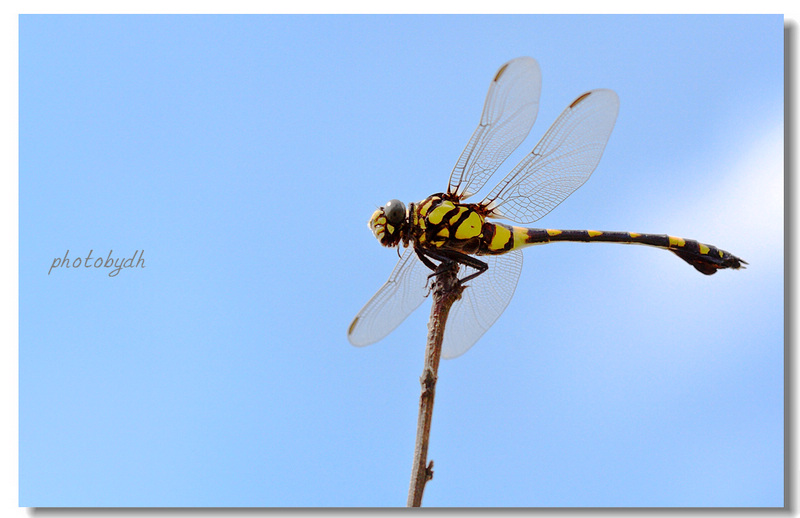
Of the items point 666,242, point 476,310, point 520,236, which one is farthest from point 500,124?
point 666,242

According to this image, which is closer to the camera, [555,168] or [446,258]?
[446,258]

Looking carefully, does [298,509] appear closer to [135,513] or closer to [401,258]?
[135,513]

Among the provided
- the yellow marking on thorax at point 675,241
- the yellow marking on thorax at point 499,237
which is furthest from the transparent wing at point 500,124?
the yellow marking on thorax at point 675,241

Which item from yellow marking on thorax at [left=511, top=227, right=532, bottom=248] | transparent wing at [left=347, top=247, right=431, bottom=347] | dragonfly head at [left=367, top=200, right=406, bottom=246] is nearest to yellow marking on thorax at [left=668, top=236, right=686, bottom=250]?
yellow marking on thorax at [left=511, top=227, right=532, bottom=248]

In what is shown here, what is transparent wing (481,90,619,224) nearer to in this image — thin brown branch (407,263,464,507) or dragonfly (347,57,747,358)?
dragonfly (347,57,747,358)

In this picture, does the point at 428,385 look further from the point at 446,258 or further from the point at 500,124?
the point at 500,124

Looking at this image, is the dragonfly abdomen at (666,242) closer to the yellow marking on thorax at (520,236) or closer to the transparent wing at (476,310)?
the yellow marking on thorax at (520,236)

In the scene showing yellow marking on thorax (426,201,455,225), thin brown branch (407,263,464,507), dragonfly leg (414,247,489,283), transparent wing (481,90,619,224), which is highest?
transparent wing (481,90,619,224)

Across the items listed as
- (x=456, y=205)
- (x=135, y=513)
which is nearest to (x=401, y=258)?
(x=456, y=205)
